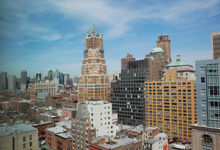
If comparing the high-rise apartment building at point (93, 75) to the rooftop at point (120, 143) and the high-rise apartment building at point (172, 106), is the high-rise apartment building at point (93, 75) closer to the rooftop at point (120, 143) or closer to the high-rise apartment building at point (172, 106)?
the high-rise apartment building at point (172, 106)

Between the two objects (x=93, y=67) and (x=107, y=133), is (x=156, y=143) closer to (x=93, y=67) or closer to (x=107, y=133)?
(x=107, y=133)

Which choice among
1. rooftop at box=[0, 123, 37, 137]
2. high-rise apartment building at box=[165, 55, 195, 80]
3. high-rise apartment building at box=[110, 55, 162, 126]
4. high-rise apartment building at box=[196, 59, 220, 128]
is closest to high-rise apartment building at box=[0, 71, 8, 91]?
rooftop at box=[0, 123, 37, 137]

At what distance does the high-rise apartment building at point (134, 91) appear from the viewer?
66.3m

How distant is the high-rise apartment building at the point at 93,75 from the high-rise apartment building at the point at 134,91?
11569 millimetres

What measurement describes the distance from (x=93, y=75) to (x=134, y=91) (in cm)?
2317

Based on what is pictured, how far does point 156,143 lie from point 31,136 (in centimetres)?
2703

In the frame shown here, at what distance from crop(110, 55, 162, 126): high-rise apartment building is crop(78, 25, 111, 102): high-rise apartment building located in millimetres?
11569

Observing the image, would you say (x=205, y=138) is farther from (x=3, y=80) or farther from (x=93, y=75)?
(x=93, y=75)

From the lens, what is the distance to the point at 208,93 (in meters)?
29.0

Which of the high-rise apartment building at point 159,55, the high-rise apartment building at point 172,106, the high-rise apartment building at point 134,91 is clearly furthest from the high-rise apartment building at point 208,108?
the high-rise apartment building at point 159,55

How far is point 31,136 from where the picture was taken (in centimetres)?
2877

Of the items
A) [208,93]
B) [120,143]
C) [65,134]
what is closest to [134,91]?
[65,134]

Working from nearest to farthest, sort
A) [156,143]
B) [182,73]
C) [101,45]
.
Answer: [156,143] < [182,73] < [101,45]

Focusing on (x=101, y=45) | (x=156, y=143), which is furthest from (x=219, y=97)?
(x=101, y=45)
